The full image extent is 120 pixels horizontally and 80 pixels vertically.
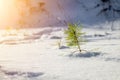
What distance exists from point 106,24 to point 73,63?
8.09 m

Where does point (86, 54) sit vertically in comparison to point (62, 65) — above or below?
above

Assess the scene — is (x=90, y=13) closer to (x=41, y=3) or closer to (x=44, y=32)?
(x=41, y=3)

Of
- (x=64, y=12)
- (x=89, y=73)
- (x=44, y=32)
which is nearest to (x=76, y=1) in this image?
(x=64, y=12)

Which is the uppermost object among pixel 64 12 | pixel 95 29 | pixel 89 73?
pixel 64 12

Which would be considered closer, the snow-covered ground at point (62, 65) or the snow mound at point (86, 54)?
the snow-covered ground at point (62, 65)

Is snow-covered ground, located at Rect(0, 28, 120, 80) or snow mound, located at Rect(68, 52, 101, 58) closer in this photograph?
snow-covered ground, located at Rect(0, 28, 120, 80)

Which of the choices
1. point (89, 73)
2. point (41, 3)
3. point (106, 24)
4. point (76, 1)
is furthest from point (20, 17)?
point (89, 73)

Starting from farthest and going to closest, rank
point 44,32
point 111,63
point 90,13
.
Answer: point 90,13
point 44,32
point 111,63

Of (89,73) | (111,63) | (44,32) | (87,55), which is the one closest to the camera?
(89,73)

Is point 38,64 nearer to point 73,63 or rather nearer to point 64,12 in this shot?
point 73,63

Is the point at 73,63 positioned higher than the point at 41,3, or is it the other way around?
the point at 41,3

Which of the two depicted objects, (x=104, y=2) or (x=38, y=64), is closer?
(x=38, y=64)

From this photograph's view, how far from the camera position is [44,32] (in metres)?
12.6

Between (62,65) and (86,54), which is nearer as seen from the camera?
(62,65)
